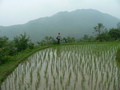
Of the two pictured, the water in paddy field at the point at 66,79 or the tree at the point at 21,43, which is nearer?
Answer: the water in paddy field at the point at 66,79

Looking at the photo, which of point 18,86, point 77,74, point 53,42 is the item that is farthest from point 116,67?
point 53,42

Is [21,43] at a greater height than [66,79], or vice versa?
[21,43]

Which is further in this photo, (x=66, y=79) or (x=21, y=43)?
(x=21, y=43)

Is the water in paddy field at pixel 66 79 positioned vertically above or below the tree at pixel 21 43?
below

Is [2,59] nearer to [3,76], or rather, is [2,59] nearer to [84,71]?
[3,76]

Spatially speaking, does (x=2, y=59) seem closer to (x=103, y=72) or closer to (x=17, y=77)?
(x=17, y=77)

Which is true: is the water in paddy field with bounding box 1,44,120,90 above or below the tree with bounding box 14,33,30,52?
below

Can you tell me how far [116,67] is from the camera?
14.9ft

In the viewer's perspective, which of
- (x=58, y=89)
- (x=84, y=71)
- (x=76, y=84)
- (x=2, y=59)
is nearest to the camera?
(x=58, y=89)

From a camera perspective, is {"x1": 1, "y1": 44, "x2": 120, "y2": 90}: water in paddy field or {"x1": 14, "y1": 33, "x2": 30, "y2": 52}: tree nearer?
{"x1": 1, "y1": 44, "x2": 120, "y2": 90}: water in paddy field

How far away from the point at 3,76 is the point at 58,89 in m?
1.87

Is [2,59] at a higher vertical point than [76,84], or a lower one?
higher

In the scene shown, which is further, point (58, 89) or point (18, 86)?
point (18, 86)

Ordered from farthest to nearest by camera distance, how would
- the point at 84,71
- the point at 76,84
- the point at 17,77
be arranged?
the point at 84,71
the point at 17,77
the point at 76,84
